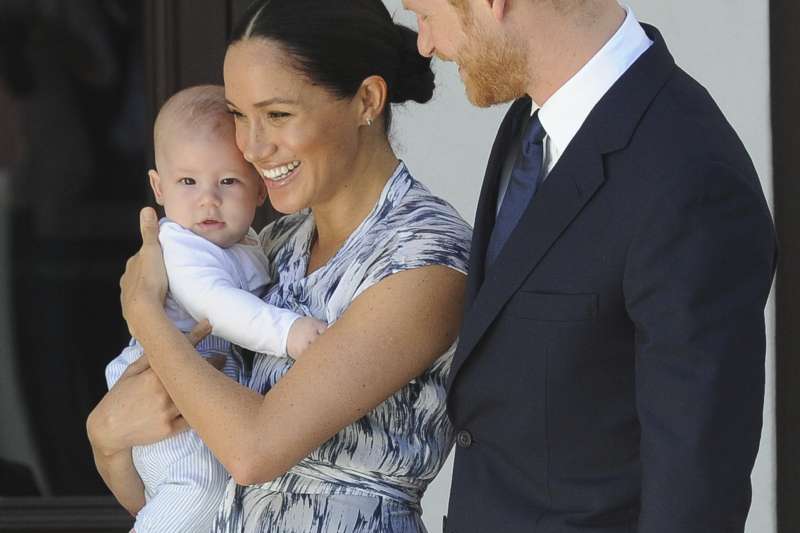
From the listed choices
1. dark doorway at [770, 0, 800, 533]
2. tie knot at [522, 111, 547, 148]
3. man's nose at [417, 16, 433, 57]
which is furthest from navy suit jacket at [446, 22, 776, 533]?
dark doorway at [770, 0, 800, 533]

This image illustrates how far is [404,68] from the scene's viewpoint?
7.98 ft

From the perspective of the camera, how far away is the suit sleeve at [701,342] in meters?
1.72

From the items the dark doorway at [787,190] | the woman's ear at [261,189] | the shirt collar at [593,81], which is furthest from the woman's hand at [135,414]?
the dark doorway at [787,190]

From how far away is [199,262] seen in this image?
246 centimetres

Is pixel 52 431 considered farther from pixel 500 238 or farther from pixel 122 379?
pixel 500 238

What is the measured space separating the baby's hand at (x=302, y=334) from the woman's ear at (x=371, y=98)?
0.35 meters

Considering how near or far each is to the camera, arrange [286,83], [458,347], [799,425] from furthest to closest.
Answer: [799,425] < [286,83] < [458,347]

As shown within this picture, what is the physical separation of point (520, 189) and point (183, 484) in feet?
2.75

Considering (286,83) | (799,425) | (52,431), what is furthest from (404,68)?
(52,431)

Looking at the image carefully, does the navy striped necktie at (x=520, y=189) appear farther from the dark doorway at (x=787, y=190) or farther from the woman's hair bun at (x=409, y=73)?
the dark doorway at (x=787, y=190)

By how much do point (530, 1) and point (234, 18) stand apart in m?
1.84

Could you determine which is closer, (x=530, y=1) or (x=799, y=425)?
(x=530, y=1)

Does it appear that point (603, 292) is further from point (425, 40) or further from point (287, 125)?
point (287, 125)

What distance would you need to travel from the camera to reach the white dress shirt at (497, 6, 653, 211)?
6.40 feet
